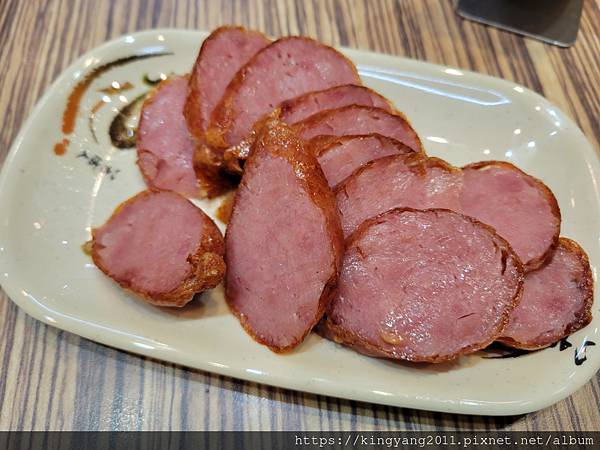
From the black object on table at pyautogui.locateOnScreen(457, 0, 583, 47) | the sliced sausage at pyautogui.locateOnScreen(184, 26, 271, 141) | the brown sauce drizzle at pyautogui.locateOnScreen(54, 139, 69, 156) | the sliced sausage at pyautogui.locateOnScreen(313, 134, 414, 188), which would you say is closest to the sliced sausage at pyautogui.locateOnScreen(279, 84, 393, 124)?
the sliced sausage at pyautogui.locateOnScreen(313, 134, 414, 188)

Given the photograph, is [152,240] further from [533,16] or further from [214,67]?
[533,16]

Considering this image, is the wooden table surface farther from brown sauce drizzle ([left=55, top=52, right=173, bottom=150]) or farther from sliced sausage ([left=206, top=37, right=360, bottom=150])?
sliced sausage ([left=206, top=37, right=360, bottom=150])

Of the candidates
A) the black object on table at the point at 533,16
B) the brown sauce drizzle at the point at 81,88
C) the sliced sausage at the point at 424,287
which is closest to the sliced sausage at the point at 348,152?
the sliced sausage at the point at 424,287

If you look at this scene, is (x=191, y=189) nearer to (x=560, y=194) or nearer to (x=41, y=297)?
(x=41, y=297)

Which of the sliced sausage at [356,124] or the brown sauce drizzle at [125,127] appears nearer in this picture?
the sliced sausage at [356,124]

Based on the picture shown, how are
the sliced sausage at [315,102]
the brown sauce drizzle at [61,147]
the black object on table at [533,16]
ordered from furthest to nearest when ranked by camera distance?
the black object on table at [533,16] < the brown sauce drizzle at [61,147] < the sliced sausage at [315,102]

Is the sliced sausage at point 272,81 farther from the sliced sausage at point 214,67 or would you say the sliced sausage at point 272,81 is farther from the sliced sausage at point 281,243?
the sliced sausage at point 281,243

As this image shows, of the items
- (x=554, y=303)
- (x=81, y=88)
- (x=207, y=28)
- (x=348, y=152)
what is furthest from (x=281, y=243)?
(x=207, y=28)
